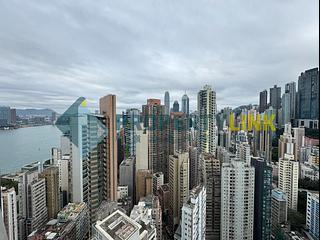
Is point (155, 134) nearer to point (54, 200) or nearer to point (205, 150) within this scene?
point (205, 150)

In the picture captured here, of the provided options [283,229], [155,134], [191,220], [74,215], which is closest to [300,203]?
[283,229]

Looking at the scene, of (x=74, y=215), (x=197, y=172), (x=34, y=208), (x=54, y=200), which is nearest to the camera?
(x=74, y=215)

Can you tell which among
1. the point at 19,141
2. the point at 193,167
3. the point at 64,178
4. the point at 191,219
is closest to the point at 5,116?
the point at 19,141

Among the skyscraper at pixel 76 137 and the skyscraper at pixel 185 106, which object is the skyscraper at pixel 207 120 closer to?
the skyscraper at pixel 185 106

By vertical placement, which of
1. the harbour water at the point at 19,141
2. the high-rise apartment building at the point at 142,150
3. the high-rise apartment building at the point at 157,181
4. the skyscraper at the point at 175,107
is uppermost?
the skyscraper at the point at 175,107

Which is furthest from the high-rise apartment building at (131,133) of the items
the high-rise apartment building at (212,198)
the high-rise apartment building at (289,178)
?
the high-rise apartment building at (289,178)

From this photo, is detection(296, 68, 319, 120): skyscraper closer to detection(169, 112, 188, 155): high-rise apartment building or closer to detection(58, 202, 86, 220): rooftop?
detection(58, 202, 86, 220): rooftop
